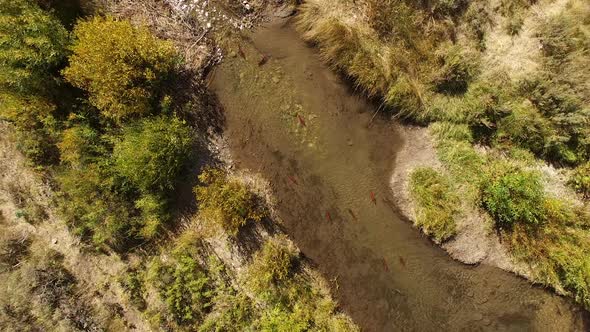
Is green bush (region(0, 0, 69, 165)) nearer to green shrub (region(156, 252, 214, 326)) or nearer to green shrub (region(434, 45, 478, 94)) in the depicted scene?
green shrub (region(156, 252, 214, 326))

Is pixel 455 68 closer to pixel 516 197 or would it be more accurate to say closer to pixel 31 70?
pixel 516 197

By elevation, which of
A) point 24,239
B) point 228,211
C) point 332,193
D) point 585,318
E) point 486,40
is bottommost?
point 24,239

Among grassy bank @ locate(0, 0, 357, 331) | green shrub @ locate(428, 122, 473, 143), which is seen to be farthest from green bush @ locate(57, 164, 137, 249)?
green shrub @ locate(428, 122, 473, 143)

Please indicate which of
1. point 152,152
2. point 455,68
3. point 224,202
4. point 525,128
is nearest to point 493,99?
point 525,128

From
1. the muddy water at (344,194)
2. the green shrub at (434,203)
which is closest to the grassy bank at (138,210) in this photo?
the muddy water at (344,194)

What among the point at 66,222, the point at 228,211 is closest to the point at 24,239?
the point at 66,222

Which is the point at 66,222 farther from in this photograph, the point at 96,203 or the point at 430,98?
the point at 430,98

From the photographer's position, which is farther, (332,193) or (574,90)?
(332,193)

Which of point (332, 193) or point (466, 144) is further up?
point (466, 144)
